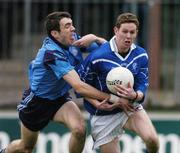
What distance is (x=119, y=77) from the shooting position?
34.9 ft

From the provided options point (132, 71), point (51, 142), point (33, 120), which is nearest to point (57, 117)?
point (33, 120)

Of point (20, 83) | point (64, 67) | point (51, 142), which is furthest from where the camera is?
point (20, 83)

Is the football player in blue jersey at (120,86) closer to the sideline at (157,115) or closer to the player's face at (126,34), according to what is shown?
the player's face at (126,34)

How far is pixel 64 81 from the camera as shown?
11227 millimetres

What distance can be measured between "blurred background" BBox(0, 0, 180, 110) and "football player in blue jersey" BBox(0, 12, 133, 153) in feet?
10.4

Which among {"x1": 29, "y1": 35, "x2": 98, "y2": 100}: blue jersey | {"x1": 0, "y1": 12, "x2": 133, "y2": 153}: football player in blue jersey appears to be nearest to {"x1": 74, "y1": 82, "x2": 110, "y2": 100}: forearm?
{"x1": 0, "y1": 12, "x2": 133, "y2": 153}: football player in blue jersey

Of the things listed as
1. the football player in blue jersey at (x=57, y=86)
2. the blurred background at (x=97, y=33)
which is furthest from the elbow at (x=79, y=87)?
the blurred background at (x=97, y=33)

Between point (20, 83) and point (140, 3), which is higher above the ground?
point (140, 3)

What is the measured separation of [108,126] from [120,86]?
78cm

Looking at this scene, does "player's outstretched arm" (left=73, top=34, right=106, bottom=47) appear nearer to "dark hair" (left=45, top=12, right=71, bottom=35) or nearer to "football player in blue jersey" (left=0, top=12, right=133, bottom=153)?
"football player in blue jersey" (left=0, top=12, right=133, bottom=153)

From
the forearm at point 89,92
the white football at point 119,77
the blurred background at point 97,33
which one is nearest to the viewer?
the white football at point 119,77

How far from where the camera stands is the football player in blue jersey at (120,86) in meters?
10.7

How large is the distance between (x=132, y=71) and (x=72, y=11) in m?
4.27

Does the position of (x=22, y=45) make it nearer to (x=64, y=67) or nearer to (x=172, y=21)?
(x=172, y=21)
